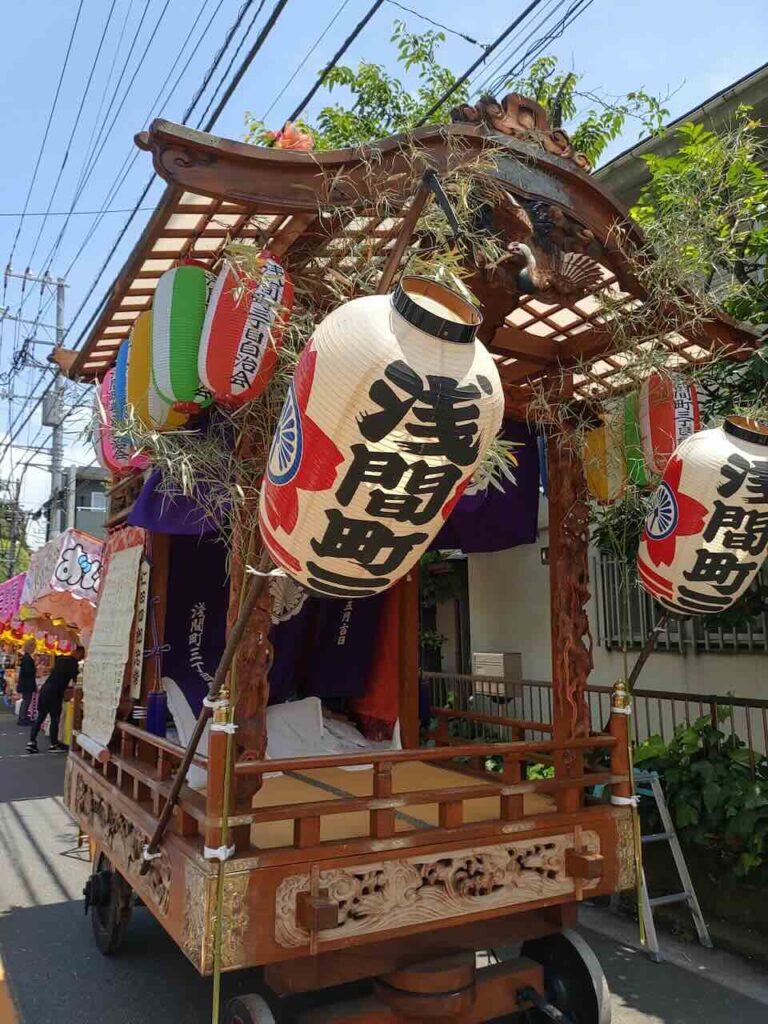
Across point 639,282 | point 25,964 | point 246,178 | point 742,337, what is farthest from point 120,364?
point 25,964

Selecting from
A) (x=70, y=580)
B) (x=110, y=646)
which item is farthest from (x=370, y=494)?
(x=70, y=580)

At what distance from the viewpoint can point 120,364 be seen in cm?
421

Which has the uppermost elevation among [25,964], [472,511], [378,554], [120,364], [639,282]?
[639,282]

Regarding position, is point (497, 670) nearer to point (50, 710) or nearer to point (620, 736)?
point (620, 736)

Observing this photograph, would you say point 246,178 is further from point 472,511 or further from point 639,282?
point 472,511

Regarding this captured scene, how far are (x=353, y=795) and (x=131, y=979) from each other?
1.86m

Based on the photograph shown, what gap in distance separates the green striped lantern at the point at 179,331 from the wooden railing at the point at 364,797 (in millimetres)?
1681

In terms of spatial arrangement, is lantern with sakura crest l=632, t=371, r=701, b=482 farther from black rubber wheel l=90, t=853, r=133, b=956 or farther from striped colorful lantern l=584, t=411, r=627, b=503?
black rubber wheel l=90, t=853, r=133, b=956

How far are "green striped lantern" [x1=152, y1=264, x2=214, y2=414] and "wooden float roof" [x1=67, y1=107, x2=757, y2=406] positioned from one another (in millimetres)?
240

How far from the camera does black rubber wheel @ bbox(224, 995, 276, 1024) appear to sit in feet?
10.1

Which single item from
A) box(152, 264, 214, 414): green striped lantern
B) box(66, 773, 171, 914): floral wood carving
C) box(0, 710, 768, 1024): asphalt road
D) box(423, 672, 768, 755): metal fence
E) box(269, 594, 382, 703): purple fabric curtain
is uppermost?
box(152, 264, 214, 414): green striped lantern

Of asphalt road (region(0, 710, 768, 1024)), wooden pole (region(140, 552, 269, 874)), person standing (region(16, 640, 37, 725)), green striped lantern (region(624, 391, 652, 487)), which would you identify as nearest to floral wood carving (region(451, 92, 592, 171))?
green striped lantern (region(624, 391, 652, 487))

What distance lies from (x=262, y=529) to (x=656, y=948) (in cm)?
430

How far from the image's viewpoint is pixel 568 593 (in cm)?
461
